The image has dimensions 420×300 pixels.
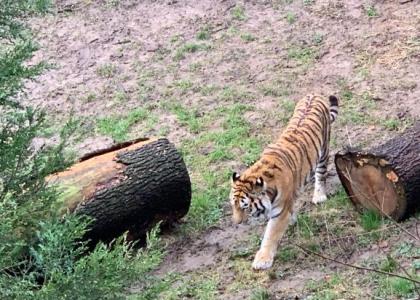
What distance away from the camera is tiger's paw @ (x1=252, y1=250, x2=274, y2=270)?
6.58m

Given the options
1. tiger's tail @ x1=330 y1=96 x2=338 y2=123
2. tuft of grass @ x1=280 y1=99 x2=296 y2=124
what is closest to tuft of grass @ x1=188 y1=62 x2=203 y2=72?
tuft of grass @ x1=280 y1=99 x2=296 y2=124

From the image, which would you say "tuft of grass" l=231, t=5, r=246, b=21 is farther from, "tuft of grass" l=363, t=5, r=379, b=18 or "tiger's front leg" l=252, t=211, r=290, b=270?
"tiger's front leg" l=252, t=211, r=290, b=270

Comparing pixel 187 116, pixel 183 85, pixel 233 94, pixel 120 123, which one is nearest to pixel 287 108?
pixel 233 94

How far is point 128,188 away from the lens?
7.10 m

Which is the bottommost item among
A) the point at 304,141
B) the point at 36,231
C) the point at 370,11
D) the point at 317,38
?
the point at 317,38

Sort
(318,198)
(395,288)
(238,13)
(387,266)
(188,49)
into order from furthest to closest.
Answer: (238,13)
(188,49)
(318,198)
(387,266)
(395,288)

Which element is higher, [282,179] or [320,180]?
[282,179]

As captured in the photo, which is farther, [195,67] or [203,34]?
[203,34]

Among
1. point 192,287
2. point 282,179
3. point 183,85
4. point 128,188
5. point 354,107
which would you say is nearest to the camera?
point 192,287

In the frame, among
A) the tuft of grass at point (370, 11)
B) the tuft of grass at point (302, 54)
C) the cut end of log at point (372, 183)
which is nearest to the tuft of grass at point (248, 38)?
the tuft of grass at point (302, 54)

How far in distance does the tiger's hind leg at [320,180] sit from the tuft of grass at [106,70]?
4.04 metres

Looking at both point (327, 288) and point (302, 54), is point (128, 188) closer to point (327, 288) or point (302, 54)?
point (327, 288)

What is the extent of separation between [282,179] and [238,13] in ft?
16.7

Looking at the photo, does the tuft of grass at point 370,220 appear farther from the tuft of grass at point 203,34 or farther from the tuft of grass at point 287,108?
the tuft of grass at point 203,34
